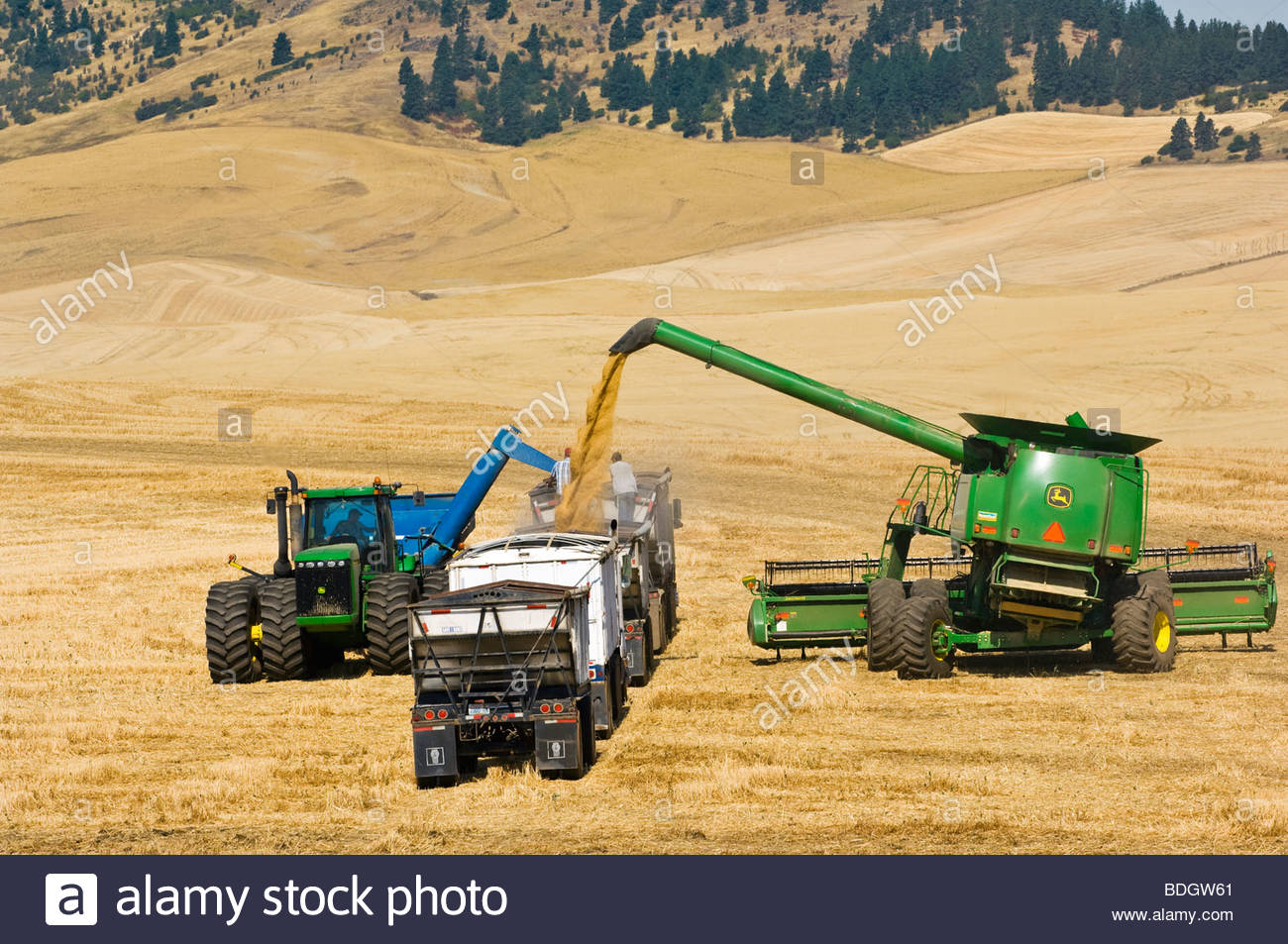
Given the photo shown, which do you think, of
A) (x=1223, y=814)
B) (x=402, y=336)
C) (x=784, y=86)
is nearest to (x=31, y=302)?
(x=402, y=336)

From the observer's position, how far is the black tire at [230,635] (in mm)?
21500

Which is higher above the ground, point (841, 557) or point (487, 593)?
point (487, 593)

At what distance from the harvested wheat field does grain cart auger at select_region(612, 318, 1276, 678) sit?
0.71m

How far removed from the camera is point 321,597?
69.8 feet

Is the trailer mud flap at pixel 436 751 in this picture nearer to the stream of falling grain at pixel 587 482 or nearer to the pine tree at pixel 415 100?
the stream of falling grain at pixel 587 482

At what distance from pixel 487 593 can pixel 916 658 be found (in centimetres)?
674

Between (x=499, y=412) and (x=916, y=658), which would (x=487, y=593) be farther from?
(x=499, y=412)

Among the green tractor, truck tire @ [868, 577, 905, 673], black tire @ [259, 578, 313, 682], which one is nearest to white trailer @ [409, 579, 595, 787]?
the green tractor

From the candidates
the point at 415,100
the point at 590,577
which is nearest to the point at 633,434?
the point at 590,577

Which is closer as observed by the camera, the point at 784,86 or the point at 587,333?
the point at 587,333

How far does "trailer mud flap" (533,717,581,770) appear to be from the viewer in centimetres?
1577

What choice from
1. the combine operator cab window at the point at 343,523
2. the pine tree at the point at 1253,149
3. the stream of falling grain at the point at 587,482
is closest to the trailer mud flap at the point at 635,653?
the stream of falling grain at the point at 587,482

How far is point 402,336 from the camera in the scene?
75.1 m

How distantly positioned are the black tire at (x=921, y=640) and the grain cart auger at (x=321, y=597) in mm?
6240
